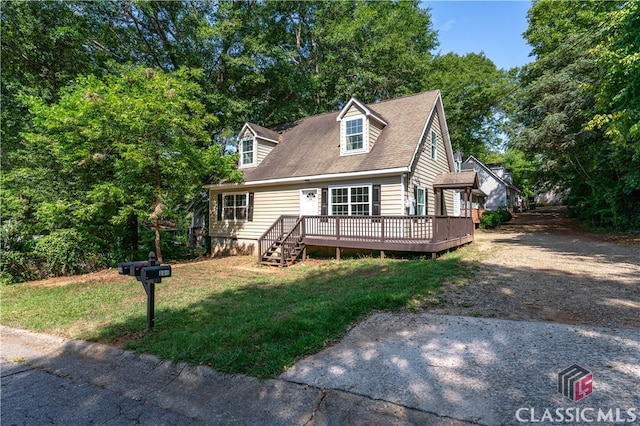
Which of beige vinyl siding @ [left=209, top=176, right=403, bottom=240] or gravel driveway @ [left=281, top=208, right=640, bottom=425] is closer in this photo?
gravel driveway @ [left=281, top=208, right=640, bottom=425]

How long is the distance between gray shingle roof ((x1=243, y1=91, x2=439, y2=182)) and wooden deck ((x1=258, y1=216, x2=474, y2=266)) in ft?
6.70

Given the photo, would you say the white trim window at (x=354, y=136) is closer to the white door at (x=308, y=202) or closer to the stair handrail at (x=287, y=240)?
the white door at (x=308, y=202)

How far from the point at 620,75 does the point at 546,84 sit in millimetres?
7745

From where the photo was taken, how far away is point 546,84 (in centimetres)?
1670

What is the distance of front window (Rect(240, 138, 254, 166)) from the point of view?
55.1 feet

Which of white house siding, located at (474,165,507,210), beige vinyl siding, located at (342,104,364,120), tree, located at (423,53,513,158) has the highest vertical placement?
tree, located at (423,53,513,158)

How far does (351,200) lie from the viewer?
1273cm

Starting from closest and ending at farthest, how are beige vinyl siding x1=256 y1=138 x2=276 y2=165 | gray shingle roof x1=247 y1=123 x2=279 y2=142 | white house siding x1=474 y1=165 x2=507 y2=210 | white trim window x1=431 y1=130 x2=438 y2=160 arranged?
1. white trim window x1=431 y1=130 x2=438 y2=160
2. gray shingle roof x1=247 y1=123 x2=279 y2=142
3. beige vinyl siding x1=256 y1=138 x2=276 y2=165
4. white house siding x1=474 y1=165 x2=507 y2=210

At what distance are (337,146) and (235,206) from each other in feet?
20.9

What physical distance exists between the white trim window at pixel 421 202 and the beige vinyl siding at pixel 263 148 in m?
8.33

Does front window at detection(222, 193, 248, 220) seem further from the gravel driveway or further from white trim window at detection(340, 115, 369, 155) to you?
the gravel driveway

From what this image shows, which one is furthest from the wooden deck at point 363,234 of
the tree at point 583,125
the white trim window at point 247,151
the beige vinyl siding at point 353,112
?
the tree at point 583,125

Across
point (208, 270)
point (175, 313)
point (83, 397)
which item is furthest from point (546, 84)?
point (83, 397)

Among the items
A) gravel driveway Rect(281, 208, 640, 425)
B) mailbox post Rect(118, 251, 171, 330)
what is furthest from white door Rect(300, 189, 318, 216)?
mailbox post Rect(118, 251, 171, 330)
